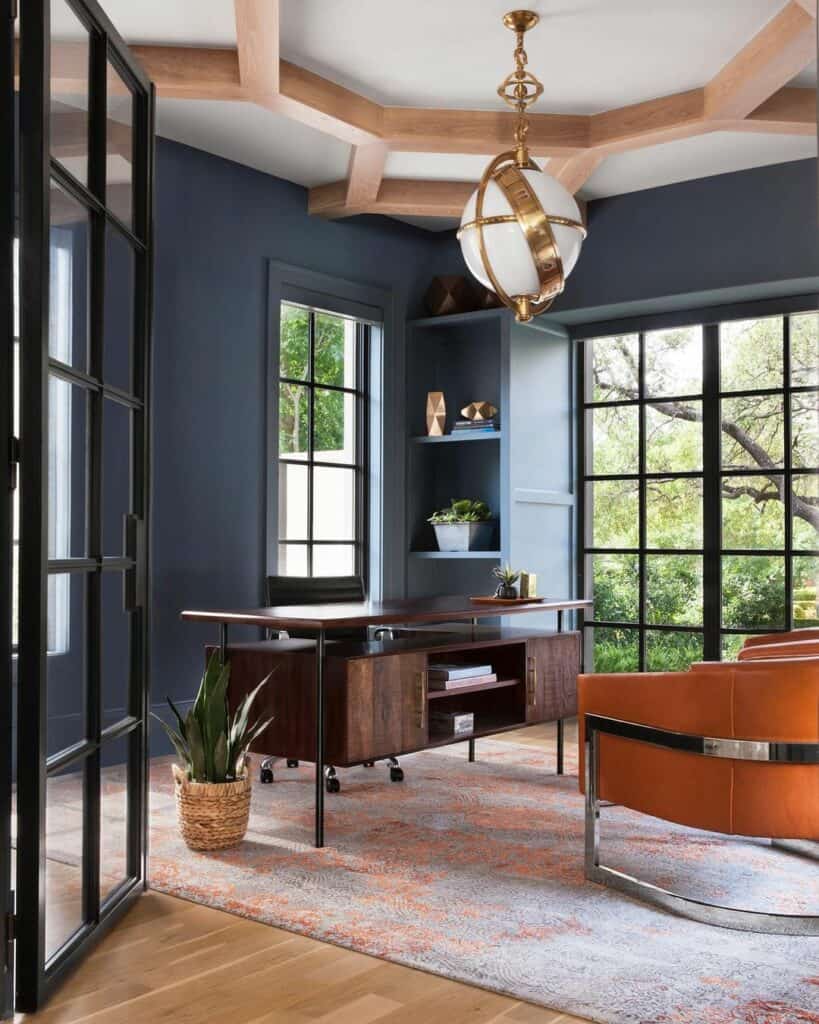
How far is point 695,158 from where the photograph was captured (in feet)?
17.5

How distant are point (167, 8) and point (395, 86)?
1.04 meters

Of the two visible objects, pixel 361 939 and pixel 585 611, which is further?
pixel 585 611

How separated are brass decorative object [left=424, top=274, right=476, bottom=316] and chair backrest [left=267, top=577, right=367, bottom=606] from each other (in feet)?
6.97

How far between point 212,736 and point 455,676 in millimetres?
960

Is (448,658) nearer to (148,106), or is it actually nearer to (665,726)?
(665,726)

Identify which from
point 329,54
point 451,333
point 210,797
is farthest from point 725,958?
point 451,333

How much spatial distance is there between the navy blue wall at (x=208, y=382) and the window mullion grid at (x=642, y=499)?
201 cm

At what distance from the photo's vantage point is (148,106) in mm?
3002

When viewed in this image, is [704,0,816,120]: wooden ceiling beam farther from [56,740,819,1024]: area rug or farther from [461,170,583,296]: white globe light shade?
[56,740,819,1024]: area rug

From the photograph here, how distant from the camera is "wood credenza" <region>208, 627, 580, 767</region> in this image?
137 inches

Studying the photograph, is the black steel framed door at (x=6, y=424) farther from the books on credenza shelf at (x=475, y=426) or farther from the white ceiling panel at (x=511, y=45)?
the books on credenza shelf at (x=475, y=426)

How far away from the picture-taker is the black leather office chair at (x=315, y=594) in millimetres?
4406

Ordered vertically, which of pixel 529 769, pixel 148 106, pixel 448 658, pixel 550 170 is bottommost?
pixel 529 769

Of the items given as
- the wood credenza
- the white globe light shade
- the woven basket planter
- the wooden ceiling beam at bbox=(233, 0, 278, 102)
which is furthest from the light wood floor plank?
the wooden ceiling beam at bbox=(233, 0, 278, 102)
